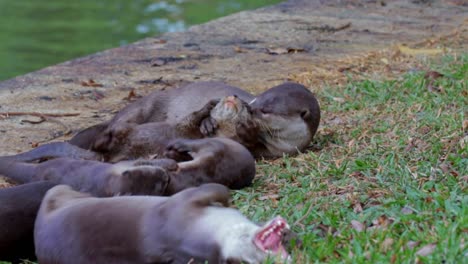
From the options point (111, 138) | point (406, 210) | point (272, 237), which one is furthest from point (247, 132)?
point (272, 237)

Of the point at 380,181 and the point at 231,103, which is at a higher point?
the point at 231,103

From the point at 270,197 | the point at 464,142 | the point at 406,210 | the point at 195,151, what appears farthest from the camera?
the point at 195,151

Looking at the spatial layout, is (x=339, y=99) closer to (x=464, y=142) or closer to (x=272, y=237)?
(x=464, y=142)

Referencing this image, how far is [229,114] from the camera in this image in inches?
225

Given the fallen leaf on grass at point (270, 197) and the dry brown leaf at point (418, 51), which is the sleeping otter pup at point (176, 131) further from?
the dry brown leaf at point (418, 51)

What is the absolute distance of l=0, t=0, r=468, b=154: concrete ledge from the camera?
23.4 ft

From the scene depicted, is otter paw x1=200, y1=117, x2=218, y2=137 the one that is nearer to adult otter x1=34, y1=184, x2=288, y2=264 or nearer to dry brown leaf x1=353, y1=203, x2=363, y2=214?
dry brown leaf x1=353, y1=203, x2=363, y2=214

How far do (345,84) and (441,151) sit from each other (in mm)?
2320

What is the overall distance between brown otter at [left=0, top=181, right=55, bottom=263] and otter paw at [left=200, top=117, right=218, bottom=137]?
1375 millimetres

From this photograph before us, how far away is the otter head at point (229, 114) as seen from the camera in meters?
5.73

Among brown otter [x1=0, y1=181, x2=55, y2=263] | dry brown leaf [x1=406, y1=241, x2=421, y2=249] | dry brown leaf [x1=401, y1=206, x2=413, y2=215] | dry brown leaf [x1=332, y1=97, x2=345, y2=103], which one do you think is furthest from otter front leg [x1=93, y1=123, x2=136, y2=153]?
dry brown leaf [x1=406, y1=241, x2=421, y2=249]

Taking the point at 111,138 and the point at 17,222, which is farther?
the point at 111,138

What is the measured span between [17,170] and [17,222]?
38.2 inches

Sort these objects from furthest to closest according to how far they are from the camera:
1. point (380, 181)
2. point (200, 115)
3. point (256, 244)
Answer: point (200, 115), point (380, 181), point (256, 244)
